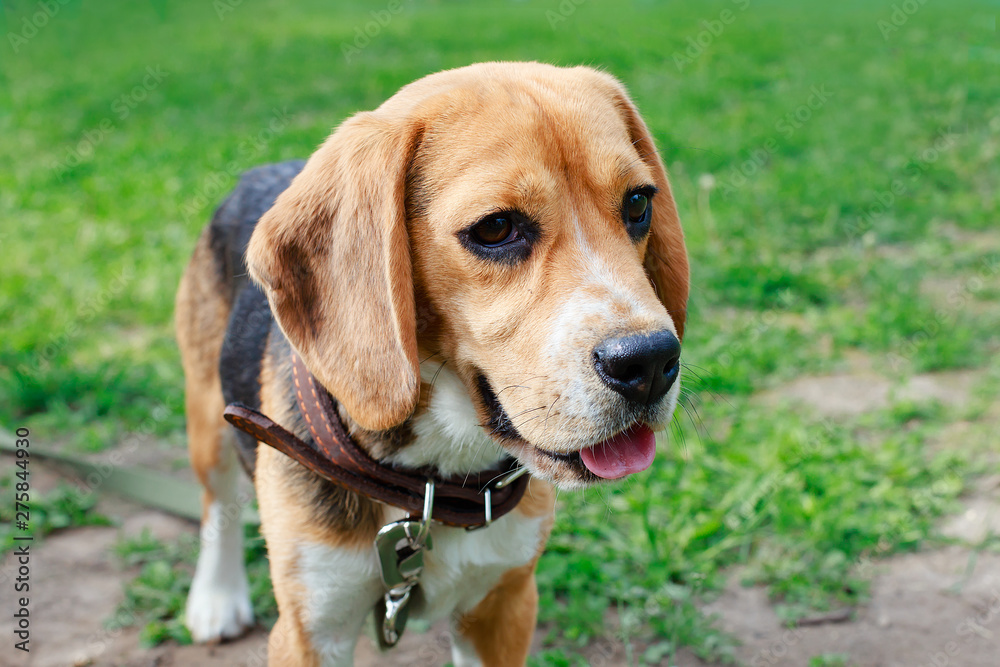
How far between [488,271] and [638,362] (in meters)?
0.49

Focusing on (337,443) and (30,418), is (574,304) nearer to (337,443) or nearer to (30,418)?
(337,443)

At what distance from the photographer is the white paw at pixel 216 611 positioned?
358 centimetres

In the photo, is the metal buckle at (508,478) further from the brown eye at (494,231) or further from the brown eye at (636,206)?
the brown eye at (636,206)

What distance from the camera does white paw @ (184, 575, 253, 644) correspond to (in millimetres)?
3578

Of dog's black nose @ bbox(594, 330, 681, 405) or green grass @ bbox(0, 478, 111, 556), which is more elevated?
dog's black nose @ bbox(594, 330, 681, 405)

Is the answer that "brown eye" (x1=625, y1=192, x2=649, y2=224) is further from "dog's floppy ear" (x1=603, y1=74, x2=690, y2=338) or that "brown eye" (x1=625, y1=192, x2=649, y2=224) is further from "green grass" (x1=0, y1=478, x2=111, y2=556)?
"green grass" (x1=0, y1=478, x2=111, y2=556)

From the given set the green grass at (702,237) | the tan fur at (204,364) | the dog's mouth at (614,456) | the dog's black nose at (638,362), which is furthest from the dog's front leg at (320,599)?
the tan fur at (204,364)

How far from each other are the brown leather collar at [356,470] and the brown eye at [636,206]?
2.82 feet

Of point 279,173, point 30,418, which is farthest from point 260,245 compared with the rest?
point 30,418

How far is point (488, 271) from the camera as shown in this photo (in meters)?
2.26

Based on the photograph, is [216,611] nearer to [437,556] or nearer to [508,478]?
[437,556]

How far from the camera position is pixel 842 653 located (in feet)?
11.0

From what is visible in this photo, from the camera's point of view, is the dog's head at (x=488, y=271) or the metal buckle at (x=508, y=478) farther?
the metal buckle at (x=508, y=478)

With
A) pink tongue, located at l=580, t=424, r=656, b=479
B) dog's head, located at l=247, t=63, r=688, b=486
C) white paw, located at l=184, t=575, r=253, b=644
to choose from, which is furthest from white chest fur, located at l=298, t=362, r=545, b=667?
white paw, located at l=184, t=575, r=253, b=644
